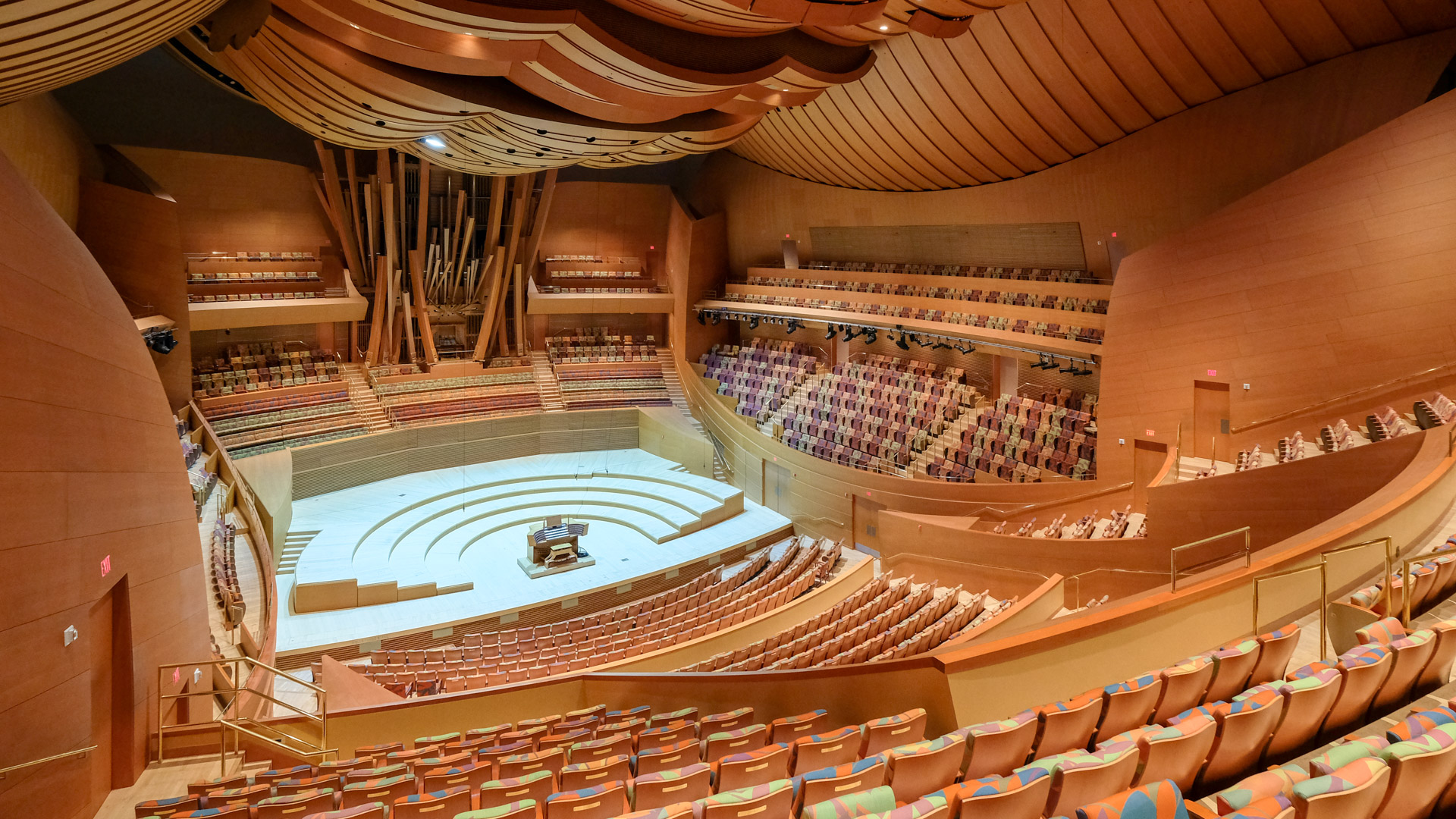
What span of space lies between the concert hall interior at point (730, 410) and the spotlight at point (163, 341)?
165 mm

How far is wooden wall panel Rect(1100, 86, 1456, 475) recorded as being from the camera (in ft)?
27.6

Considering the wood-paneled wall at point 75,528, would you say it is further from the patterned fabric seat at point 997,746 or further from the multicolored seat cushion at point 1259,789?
the multicolored seat cushion at point 1259,789

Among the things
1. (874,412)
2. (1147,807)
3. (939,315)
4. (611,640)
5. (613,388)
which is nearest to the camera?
(1147,807)

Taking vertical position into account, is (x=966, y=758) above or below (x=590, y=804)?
above

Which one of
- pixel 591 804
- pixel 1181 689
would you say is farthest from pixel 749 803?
pixel 1181 689

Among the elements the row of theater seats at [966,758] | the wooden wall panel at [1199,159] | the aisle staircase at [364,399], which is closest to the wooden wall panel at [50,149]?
the aisle staircase at [364,399]

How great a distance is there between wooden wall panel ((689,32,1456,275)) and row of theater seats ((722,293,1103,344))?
1.66 metres

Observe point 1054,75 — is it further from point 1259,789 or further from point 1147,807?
point 1147,807

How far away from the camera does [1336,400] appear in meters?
8.87

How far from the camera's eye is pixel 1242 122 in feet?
36.7

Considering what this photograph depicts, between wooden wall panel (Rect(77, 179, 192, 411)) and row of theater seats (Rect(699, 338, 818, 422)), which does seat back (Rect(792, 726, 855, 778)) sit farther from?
row of theater seats (Rect(699, 338, 818, 422))

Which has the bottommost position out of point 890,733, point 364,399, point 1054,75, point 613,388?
point 890,733

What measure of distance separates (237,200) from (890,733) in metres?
19.1

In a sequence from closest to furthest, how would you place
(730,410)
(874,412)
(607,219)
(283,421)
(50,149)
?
1. (50,149)
2. (874,412)
3. (283,421)
4. (730,410)
5. (607,219)
